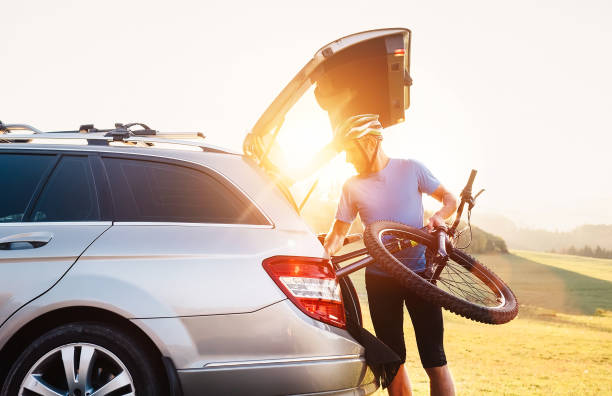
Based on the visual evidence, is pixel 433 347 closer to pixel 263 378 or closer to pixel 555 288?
pixel 263 378

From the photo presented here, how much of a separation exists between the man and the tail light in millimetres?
999

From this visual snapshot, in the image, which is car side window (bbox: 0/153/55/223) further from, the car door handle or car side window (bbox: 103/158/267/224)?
car side window (bbox: 103/158/267/224)

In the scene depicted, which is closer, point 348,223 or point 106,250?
point 106,250

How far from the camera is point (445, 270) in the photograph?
4.37 metres

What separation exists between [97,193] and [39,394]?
108cm

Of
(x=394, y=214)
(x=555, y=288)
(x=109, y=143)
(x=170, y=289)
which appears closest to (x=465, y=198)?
(x=394, y=214)

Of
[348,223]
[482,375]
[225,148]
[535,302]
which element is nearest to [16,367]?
[225,148]

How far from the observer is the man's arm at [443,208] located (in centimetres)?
414

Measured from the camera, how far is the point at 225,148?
3381mm

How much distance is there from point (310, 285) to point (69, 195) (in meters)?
1.48

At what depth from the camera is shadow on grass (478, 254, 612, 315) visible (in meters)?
41.8

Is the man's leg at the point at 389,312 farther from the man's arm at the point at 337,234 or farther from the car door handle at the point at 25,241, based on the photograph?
the car door handle at the point at 25,241

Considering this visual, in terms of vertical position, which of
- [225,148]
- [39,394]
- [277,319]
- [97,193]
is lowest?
[39,394]

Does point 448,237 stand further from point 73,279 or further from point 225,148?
point 73,279
